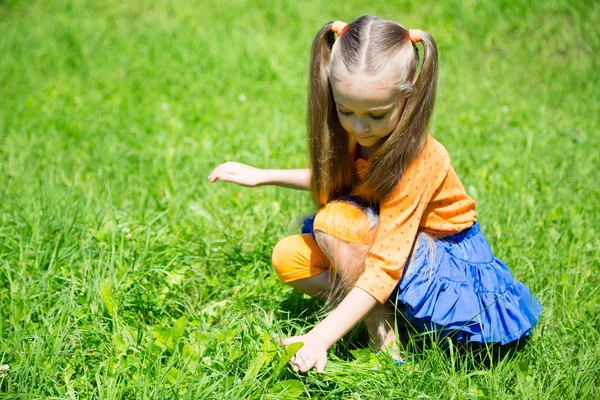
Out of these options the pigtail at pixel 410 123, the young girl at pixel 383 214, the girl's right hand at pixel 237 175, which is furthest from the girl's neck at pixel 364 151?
the girl's right hand at pixel 237 175

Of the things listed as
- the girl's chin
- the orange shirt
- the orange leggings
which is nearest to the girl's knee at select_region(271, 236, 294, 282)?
the orange leggings

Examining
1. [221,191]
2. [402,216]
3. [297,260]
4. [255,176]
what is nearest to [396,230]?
[402,216]

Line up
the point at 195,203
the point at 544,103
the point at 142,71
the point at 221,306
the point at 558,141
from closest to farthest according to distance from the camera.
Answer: the point at 221,306, the point at 195,203, the point at 558,141, the point at 544,103, the point at 142,71

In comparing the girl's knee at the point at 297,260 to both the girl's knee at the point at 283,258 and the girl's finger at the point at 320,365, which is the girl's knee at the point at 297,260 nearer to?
the girl's knee at the point at 283,258

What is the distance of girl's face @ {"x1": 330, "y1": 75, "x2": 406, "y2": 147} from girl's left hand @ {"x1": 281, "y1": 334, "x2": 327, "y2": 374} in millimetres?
619

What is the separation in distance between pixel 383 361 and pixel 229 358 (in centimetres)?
47

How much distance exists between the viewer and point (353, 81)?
1795 millimetres

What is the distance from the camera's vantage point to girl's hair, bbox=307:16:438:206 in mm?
1807

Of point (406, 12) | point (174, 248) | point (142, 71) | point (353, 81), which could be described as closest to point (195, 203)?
point (174, 248)

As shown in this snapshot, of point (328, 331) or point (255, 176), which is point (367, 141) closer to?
point (255, 176)

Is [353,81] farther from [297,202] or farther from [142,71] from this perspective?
[142,71]

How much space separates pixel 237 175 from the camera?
7.16ft

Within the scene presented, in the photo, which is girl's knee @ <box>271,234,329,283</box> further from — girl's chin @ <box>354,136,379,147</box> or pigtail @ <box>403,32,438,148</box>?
pigtail @ <box>403,32,438,148</box>

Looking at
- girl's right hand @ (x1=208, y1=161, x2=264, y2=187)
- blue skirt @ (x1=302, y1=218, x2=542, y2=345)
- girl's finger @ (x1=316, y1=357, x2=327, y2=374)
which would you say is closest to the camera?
girl's finger @ (x1=316, y1=357, x2=327, y2=374)
